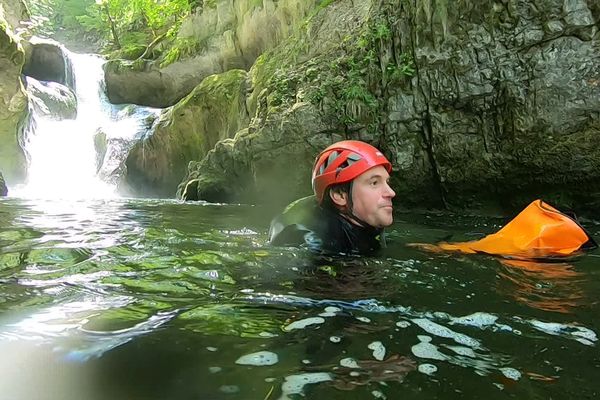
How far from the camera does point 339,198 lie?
375cm

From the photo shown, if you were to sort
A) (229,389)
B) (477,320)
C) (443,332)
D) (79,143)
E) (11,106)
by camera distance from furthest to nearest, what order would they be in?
1. (79,143)
2. (11,106)
3. (477,320)
4. (443,332)
5. (229,389)

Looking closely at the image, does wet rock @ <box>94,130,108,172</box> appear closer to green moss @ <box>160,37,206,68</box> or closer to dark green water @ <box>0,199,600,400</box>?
green moss @ <box>160,37,206,68</box>

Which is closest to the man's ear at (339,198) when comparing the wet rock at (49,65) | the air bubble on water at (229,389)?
the air bubble on water at (229,389)

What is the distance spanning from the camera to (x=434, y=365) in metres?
1.67

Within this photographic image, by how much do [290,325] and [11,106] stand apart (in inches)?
675

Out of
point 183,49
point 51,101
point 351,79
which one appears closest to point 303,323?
point 351,79

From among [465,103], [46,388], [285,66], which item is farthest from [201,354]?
[285,66]

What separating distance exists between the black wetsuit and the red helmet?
164 mm

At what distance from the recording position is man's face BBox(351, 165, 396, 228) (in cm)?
366

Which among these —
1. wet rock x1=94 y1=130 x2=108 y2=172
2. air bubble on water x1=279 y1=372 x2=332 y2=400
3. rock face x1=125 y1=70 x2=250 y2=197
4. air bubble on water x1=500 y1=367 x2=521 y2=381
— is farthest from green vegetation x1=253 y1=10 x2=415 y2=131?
wet rock x1=94 y1=130 x2=108 y2=172

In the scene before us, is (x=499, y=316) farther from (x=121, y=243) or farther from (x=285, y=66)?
(x=285, y=66)

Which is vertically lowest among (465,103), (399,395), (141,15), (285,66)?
(399,395)

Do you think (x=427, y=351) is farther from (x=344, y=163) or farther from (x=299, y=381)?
(x=344, y=163)

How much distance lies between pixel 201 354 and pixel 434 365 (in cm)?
83
